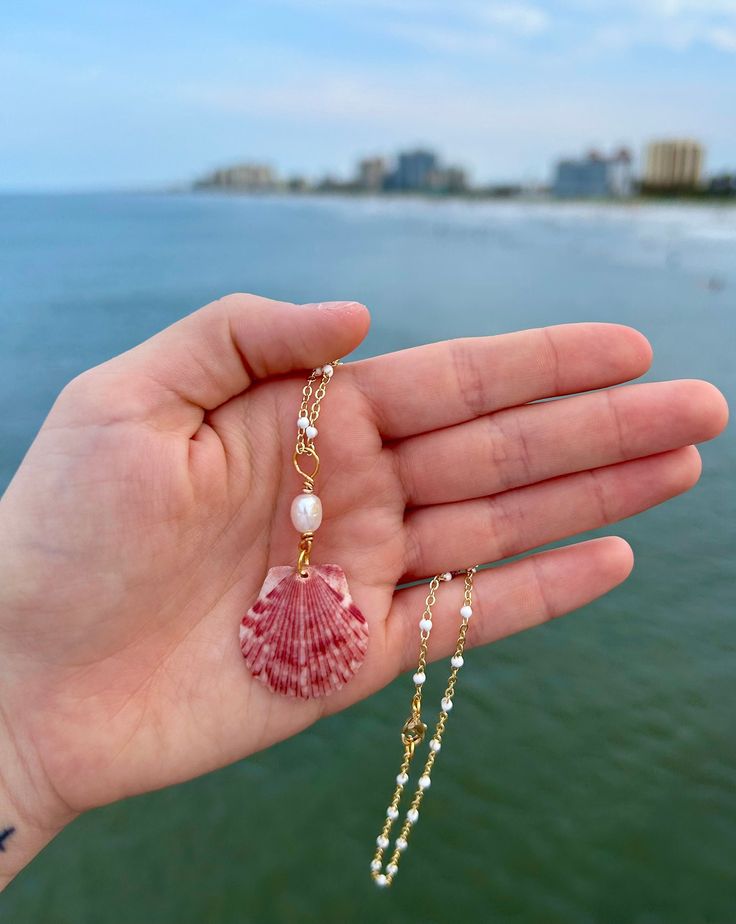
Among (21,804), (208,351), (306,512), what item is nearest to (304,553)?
(306,512)

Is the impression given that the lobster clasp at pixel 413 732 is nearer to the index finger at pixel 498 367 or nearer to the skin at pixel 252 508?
the skin at pixel 252 508

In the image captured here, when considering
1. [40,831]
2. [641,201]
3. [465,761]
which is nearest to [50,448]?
[40,831]

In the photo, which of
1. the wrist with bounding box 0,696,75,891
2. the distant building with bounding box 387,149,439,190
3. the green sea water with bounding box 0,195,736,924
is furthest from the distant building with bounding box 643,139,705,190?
the wrist with bounding box 0,696,75,891

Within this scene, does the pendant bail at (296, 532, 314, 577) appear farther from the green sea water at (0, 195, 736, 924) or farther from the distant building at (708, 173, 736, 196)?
the distant building at (708, 173, 736, 196)

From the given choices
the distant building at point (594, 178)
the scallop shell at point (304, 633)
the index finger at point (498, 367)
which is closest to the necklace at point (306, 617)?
the scallop shell at point (304, 633)

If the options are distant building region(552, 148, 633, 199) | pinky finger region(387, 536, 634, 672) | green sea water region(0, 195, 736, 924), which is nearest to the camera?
pinky finger region(387, 536, 634, 672)

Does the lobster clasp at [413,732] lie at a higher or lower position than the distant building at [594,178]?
lower

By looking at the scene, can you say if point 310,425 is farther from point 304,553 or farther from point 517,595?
point 517,595
